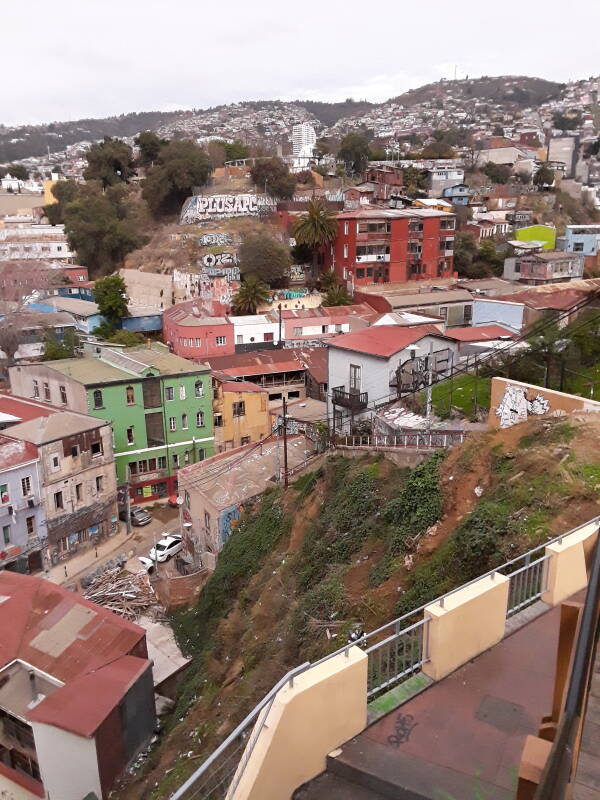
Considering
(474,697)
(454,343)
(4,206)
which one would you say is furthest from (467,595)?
(4,206)

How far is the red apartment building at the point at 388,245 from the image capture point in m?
47.5

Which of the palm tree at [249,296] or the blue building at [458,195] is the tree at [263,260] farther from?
the blue building at [458,195]

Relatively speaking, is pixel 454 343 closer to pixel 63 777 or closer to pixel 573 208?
pixel 63 777

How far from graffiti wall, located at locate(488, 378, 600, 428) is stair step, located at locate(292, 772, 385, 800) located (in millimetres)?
9769

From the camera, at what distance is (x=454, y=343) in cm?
2464

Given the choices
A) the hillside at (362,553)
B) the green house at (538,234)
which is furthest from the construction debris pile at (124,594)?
the green house at (538,234)

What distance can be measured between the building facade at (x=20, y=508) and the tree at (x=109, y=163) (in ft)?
176

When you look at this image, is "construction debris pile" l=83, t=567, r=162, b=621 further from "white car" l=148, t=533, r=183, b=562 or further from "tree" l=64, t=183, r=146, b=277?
"tree" l=64, t=183, r=146, b=277

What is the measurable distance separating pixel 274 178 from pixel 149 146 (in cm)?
1678

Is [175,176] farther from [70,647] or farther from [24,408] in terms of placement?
[70,647]

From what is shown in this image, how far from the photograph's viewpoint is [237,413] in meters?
31.3

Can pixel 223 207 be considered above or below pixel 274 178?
below

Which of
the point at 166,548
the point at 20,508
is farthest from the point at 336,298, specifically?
the point at 20,508

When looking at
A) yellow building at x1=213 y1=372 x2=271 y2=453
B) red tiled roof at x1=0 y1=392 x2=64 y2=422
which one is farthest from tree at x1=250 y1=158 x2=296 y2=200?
red tiled roof at x1=0 y1=392 x2=64 y2=422
